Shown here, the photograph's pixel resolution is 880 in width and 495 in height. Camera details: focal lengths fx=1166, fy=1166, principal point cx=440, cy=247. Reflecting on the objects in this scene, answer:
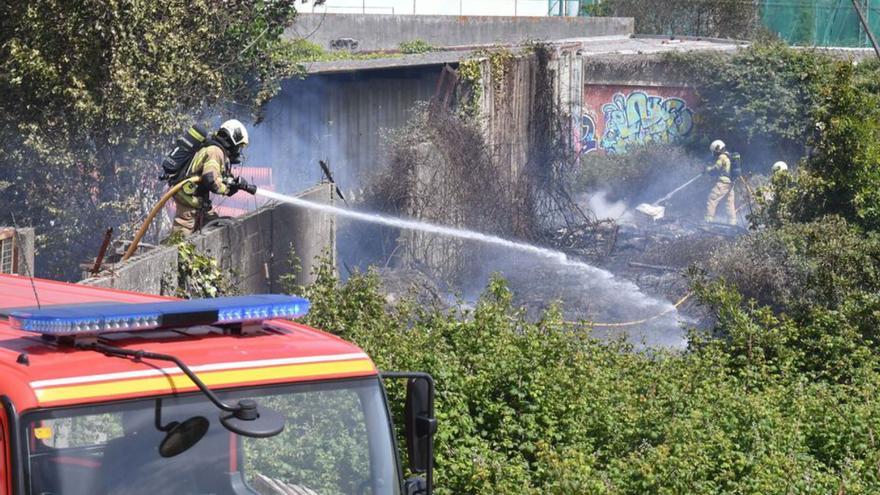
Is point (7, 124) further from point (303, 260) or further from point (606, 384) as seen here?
point (606, 384)

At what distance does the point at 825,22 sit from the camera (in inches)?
1308

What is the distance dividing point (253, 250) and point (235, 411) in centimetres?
729

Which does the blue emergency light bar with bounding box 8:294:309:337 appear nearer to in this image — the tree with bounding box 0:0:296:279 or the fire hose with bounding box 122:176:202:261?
the fire hose with bounding box 122:176:202:261

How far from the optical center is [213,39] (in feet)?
37.9

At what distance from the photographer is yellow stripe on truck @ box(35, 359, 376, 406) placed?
3.26 metres

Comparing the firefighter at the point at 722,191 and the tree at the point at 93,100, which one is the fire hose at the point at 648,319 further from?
the firefighter at the point at 722,191

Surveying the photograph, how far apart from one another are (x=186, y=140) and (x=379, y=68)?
8122 mm

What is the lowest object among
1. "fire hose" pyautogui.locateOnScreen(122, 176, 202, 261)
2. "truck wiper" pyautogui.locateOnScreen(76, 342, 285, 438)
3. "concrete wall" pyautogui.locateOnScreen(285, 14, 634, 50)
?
"fire hose" pyautogui.locateOnScreen(122, 176, 202, 261)

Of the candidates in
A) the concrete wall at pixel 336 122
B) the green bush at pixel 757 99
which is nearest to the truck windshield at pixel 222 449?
the concrete wall at pixel 336 122

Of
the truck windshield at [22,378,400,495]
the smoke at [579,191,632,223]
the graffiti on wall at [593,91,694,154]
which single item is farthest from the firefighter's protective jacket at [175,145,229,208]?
the graffiti on wall at [593,91,694,154]

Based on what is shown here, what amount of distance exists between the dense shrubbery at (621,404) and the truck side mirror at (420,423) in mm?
2267

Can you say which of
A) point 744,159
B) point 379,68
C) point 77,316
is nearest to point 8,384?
point 77,316

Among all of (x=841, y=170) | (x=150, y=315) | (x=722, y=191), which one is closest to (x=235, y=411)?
(x=150, y=315)

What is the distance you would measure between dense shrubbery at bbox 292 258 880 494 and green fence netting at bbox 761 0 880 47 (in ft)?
81.5
